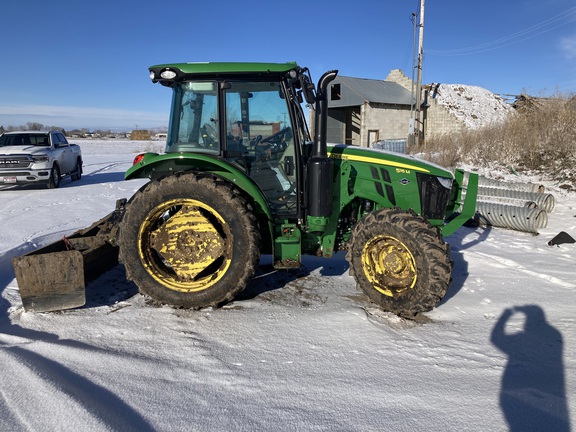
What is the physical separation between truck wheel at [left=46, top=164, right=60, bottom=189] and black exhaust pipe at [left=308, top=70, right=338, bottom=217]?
1081 cm

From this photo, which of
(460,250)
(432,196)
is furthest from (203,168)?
(460,250)

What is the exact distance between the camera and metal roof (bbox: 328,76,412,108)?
77.6ft

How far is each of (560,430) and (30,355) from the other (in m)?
3.45

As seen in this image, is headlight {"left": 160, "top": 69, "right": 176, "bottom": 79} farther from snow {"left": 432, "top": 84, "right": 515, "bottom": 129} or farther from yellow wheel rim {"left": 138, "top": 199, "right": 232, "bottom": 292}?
snow {"left": 432, "top": 84, "right": 515, "bottom": 129}

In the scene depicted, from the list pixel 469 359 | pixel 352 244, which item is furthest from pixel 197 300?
pixel 469 359

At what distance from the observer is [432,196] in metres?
4.34

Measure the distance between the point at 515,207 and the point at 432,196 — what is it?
12.9ft

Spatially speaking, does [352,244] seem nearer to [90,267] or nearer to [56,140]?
[90,267]

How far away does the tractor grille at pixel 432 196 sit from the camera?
430 centimetres

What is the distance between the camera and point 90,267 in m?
4.26

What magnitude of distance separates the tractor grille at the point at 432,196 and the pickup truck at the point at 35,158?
37.0ft

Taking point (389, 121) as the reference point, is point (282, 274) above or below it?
below

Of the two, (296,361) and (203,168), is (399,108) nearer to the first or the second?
(203,168)

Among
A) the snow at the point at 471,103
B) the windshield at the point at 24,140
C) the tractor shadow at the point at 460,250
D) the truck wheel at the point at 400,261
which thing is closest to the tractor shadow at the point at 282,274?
the truck wheel at the point at 400,261
